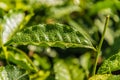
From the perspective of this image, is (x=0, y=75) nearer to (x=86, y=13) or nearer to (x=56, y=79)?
(x=56, y=79)

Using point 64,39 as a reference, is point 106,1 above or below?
above

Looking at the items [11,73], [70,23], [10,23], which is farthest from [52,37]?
[70,23]

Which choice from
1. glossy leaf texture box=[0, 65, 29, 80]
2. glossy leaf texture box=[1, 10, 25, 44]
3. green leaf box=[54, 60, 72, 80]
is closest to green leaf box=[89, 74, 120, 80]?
glossy leaf texture box=[0, 65, 29, 80]

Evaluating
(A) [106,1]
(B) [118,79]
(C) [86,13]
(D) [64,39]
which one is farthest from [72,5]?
(B) [118,79]

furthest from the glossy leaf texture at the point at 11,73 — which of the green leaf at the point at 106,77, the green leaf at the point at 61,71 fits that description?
the green leaf at the point at 61,71

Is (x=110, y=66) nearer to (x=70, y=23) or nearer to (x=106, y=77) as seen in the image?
(x=106, y=77)

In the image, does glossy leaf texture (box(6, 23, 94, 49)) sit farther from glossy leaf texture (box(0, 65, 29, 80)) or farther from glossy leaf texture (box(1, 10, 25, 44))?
glossy leaf texture (box(1, 10, 25, 44))
